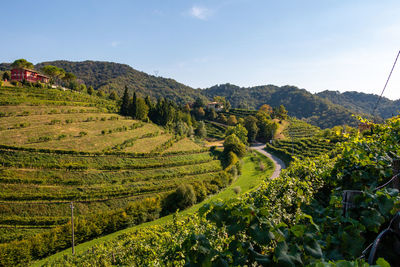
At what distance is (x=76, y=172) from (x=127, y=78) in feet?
492

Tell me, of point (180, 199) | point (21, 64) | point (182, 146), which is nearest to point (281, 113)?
point (182, 146)

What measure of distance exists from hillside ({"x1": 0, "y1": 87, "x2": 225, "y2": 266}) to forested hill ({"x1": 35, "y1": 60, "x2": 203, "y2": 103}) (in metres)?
104

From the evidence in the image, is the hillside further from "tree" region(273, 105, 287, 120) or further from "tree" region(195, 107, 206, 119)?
"tree" region(273, 105, 287, 120)

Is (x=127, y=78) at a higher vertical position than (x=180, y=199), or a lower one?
higher

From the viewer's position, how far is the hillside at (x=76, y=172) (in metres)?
21.7

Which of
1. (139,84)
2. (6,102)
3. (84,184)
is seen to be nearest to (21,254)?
(84,184)

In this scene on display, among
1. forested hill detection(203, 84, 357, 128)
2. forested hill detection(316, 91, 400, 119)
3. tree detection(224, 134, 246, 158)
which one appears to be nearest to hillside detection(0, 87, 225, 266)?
tree detection(224, 134, 246, 158)

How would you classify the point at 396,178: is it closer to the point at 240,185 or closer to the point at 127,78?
the point at 240,185

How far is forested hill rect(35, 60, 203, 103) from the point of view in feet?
497

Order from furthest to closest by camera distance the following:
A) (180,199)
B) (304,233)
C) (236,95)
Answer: (236,95) < (180,199) < (304,233)

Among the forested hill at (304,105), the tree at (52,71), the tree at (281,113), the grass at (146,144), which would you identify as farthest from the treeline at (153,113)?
the forested hill at (304,105)

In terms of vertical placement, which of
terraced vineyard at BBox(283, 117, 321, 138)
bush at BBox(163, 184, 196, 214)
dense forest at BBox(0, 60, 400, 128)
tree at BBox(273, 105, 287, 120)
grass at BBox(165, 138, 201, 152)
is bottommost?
bush at BBox(163, 184, 196, 214)

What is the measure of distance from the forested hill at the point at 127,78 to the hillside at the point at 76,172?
4089 inches

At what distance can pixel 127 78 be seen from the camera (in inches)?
6521
